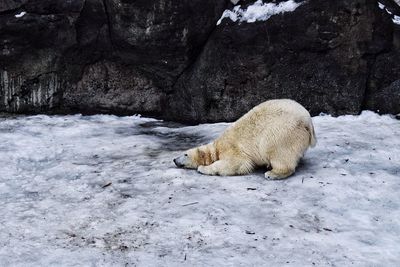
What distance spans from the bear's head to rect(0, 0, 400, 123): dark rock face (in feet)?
10.2

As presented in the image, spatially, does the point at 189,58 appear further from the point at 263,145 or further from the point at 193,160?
the point at 263,145

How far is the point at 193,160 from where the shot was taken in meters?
6.39

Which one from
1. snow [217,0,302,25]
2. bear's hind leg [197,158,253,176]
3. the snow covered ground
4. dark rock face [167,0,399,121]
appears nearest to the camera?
the snow covered ground

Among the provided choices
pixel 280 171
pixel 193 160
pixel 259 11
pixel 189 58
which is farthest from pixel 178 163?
pixel 259 11

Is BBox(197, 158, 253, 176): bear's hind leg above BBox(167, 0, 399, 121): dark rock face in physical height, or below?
below

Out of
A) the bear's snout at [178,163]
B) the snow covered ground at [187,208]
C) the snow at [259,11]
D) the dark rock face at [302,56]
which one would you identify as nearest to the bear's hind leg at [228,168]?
the snow covered ground at [187,208]

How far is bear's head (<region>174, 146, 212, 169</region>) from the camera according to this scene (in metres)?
6.38

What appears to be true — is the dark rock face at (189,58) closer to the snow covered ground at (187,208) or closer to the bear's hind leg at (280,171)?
the snow covered ground at (187,208)

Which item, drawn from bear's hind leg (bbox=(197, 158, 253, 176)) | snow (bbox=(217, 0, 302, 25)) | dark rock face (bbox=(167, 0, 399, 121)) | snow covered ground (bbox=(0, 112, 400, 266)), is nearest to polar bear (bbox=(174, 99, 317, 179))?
bear's hind leg (bbox=(197, 158, 253, 176))

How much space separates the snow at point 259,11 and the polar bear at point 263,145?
3217mm

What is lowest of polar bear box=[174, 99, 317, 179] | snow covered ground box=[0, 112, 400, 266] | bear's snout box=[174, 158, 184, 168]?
snow covered ground box=[0, 112, 400, 266]

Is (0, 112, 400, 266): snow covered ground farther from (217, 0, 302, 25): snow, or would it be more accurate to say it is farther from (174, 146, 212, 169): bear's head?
(217, 0, 302, 25): snow

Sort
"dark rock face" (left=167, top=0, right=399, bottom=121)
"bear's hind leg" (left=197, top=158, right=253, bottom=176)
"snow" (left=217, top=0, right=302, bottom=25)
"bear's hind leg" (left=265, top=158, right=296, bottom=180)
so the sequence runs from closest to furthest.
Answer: "bear's hind leg" (left=265, top=158, right=296, bottom=180) → "bear's hind leg" (left=197, top=158, right=253, bottom=176) → "dark rock face" (left=167, top=0, right=399, bottom=121) → "snow" (left=217, top=0, right=302, bottom=25)

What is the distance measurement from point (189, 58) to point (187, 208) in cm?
513
